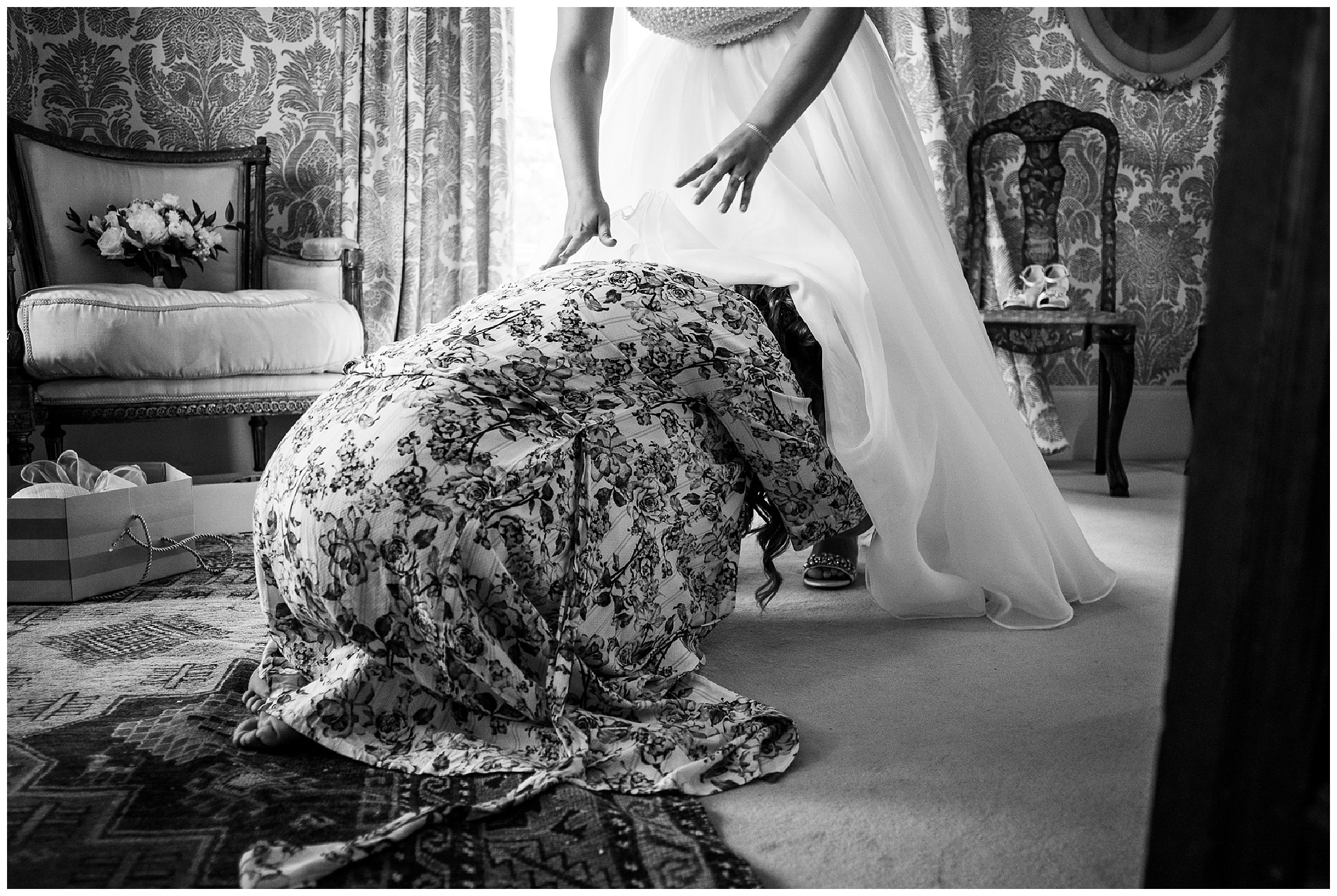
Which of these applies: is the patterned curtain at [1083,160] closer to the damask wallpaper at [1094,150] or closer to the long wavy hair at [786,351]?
the damask wallpaper at [1094,150]

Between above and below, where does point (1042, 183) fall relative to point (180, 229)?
above

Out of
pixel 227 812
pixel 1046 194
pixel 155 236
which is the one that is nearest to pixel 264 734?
pixel 227 812

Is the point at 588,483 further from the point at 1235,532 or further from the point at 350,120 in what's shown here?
the point at 350,120

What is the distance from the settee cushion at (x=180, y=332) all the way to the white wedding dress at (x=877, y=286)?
1.28 m

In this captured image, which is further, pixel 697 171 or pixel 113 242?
pixel 113 242

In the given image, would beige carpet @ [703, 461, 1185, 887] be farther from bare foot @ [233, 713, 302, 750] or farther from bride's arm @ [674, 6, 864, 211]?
bride's arm @ [674, 6, 864, 211]

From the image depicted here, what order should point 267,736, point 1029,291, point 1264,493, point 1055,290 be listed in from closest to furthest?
point 1264,493 → point 267,736 → point 1055,290 → point 1029,291

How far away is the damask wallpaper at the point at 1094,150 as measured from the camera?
342 centimetres

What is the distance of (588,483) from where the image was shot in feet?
3.61

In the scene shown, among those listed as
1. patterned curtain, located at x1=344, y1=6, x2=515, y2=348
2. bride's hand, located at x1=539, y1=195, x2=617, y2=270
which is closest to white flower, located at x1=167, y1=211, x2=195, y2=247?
patterned curtain, located at x1=344, y1=6, x2=515, y2=348

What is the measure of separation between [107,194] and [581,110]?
210 centimetres

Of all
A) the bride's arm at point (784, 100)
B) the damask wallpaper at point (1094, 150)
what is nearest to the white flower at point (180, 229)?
the bride's arm at point (784, 100)

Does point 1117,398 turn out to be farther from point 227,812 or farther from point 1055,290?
point 227,812

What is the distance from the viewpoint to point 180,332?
257cm
